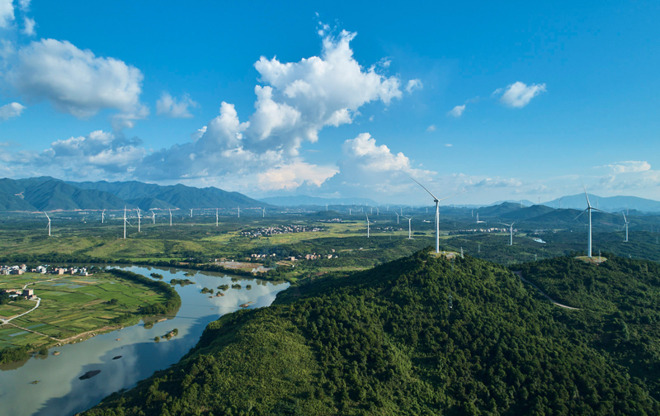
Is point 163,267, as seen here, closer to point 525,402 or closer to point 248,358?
point 248,358

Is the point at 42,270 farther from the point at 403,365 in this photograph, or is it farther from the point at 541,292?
the point at 541,292

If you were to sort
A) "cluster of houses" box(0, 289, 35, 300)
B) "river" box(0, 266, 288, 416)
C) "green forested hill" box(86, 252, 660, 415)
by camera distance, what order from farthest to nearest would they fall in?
"cluster of houses" box(0, 289, 35, 300) < "river" box(0, 266, 288, 416) < "green forested hill" box(86, 252, 660, 415)

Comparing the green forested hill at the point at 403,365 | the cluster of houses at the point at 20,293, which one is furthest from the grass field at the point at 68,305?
the green forested hill at the point at 403,365

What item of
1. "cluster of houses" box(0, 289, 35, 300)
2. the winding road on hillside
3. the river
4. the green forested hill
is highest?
A: the winding road on hillside

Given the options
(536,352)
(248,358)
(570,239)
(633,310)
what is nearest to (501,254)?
(570,239)

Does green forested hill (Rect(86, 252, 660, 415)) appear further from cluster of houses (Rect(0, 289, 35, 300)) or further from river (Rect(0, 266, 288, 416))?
cluster of houses (Rect(0, 289, 35, 300))

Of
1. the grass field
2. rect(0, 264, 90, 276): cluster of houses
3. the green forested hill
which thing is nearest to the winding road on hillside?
the green forested hill

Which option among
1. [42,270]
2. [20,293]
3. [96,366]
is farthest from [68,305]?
[42,270]
